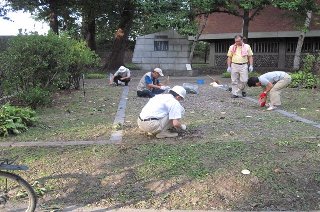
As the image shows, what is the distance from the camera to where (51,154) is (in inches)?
221

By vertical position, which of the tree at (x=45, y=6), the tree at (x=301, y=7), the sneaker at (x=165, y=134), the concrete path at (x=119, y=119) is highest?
the tree at (x=45, y=6)

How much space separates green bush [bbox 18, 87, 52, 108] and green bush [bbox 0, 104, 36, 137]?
5.47 feet

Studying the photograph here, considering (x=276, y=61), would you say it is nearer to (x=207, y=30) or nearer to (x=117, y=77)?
(x=207, y=30)

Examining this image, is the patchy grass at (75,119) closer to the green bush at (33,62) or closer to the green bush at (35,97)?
the green bush at (35,97)

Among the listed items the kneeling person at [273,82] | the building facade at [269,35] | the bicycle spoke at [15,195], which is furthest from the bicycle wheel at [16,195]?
the building facade at [269,35]

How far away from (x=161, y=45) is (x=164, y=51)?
42 centimetres

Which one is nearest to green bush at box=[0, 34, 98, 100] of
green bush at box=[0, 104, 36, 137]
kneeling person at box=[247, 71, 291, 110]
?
green bush at box=[0, 104, 36, 137]

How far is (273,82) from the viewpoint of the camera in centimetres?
973

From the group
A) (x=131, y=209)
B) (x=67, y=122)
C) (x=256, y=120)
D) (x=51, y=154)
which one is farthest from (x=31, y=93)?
(x=131, y=209)

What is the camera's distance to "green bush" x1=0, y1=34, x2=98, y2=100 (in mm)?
9172

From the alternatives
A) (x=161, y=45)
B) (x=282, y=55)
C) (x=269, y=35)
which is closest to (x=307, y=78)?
(x=161, y=45)

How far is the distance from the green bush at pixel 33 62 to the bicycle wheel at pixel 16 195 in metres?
4.93

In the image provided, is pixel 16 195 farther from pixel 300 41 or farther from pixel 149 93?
pixel 300 41

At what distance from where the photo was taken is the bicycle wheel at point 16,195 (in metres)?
3.74
